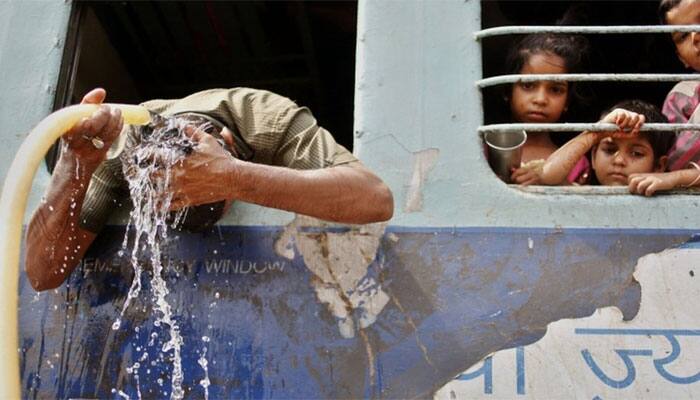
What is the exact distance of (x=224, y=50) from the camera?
3846 mm

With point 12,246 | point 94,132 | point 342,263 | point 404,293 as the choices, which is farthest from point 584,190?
point 12,246

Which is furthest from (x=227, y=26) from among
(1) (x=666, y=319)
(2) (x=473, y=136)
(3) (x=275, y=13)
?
(1) (x=666, y=319)

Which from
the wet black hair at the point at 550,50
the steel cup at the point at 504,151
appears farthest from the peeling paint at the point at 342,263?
the wet black hair at the point at 550,50

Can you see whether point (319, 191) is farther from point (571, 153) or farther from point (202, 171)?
point (571, 153)

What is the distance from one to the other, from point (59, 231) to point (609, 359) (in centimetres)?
133

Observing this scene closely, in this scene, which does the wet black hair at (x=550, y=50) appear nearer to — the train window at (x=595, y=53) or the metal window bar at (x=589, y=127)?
the train window at (x=595, y=53)

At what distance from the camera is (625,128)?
7.18 feet

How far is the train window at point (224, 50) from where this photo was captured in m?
3.53

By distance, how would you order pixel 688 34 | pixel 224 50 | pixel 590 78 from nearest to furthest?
pixel 590 78 → pixel 688 34 → pixel 224 50

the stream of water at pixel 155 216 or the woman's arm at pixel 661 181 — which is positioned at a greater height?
the stream of water at pixel 155 216

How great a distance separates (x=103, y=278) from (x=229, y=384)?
429 mm

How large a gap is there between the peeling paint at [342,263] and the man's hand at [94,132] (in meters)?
0.51

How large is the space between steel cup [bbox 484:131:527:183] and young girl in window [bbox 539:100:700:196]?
0.28 feet

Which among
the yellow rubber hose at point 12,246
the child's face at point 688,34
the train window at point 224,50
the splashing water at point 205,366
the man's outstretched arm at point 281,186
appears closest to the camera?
the yellow rubber hose at point 12,246
